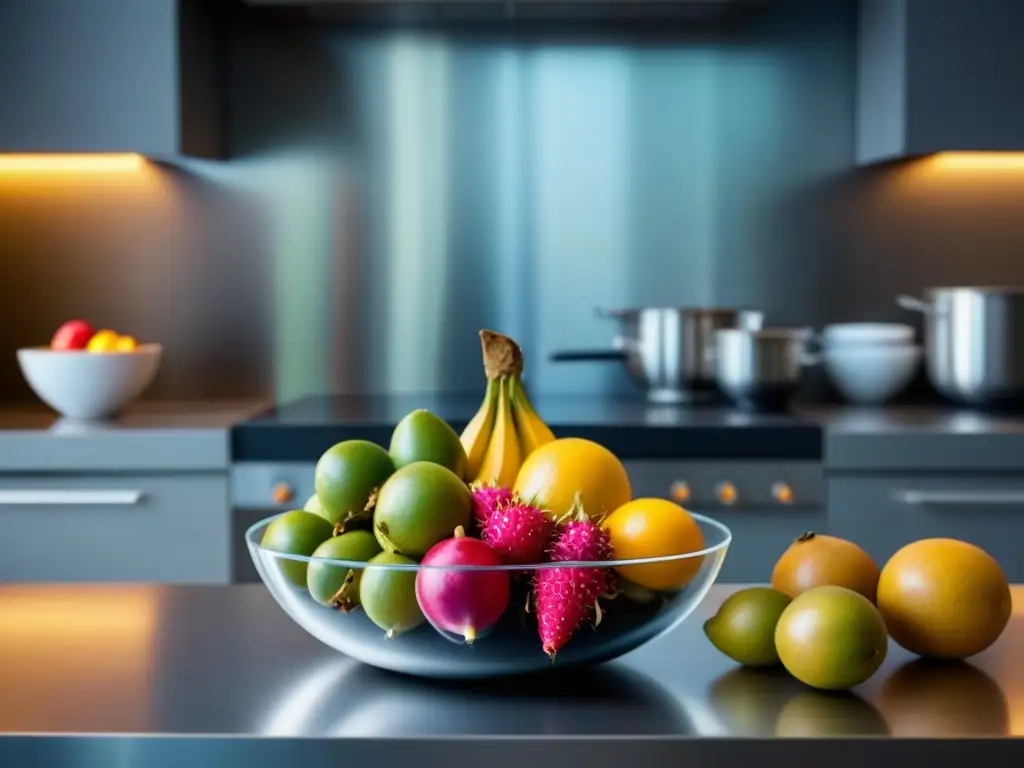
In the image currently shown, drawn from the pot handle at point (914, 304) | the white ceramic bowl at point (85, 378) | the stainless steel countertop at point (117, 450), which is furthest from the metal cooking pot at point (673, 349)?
the white ceramic bowl at point (85, 378)

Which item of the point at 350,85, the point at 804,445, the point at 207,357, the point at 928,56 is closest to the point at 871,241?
the point at 928,56

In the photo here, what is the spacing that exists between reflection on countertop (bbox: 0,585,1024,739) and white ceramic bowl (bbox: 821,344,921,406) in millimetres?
1829

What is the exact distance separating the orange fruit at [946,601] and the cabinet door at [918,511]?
4.78 feet

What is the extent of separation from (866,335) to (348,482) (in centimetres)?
213

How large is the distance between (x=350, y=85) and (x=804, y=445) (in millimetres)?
1350

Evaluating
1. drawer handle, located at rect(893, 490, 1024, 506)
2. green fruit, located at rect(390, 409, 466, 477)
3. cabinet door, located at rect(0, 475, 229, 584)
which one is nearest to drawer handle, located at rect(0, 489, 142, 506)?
cabinet door, located at rect(0, 475, 229, 584)

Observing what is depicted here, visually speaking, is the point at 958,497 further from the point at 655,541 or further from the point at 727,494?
the point at 655,541

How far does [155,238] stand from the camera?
3018mm

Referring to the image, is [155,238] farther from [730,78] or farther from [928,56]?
[928,56]

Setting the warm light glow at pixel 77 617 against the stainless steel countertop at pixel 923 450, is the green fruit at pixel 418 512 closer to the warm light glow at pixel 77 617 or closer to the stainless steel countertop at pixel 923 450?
the warm light glow at pixel 77 617

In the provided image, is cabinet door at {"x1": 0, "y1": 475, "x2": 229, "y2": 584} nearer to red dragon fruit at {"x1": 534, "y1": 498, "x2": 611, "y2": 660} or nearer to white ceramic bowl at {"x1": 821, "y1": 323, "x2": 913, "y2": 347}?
white ceramic bowl at {"x1": 821, "y1": 323, "x2": 913, "y2": 347}

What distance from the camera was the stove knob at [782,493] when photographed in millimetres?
2383

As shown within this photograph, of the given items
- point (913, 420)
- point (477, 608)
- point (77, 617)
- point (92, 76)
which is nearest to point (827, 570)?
point (477, 608)

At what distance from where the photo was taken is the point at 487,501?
89 centimetres
